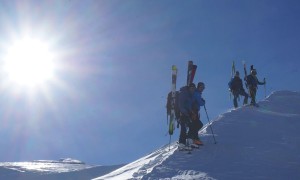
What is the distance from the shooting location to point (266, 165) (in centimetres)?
1350

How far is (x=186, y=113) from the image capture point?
1557 cm

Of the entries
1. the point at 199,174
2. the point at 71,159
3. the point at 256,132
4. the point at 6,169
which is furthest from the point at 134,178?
the point at 71,159

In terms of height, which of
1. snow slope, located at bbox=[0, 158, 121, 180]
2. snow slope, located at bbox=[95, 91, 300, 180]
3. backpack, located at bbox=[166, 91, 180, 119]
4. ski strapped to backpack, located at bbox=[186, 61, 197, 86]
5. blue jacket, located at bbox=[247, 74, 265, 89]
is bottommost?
snow slope, located at bbox=[0, 158, 121, 180]

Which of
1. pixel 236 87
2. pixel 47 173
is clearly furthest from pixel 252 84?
pixel 47 173

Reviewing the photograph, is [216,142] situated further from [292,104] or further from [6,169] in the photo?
[6,169]

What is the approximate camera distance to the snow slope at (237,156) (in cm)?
1276

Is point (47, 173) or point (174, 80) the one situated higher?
point (174, 80)

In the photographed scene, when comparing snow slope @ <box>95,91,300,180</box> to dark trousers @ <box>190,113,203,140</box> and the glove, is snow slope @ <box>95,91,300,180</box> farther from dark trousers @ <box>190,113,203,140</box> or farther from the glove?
the glove

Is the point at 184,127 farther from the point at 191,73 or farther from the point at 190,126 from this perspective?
the point at 191,73

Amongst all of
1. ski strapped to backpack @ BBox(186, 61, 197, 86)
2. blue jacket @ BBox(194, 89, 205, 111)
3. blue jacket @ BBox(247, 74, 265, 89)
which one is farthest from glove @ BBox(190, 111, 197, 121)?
blue jacket @ BBox(247, 74, 265, 89)

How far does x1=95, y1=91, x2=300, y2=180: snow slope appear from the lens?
12758 mm

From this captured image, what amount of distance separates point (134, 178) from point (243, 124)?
8.26 metres

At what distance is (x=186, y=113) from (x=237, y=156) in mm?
2280

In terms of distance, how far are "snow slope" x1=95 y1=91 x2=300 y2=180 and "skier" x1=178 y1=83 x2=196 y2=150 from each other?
543mm
